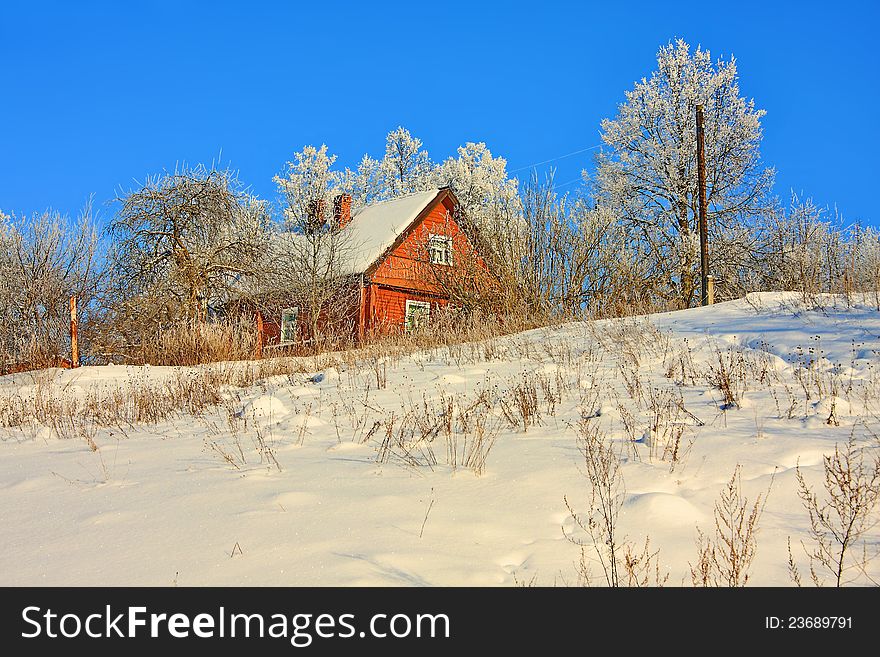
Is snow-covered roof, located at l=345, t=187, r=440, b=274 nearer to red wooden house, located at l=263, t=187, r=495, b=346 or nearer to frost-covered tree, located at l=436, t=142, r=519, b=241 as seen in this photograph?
red wooden house, located at l=263, t=187, r=495, b=346

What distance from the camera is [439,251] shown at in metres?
18.0

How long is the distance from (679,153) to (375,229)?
40.3 feet

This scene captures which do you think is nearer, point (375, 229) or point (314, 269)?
point (314, 269)

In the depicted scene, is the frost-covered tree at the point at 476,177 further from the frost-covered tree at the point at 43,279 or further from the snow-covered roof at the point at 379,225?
the frost-covered tree at the point at 43,279

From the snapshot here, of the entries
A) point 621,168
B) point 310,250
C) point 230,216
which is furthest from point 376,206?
point 621,168

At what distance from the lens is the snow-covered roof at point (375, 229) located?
987 inches

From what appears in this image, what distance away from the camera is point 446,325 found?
14203mm

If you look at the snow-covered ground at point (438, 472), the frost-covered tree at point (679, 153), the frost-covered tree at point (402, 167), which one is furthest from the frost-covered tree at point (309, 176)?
the snow-covered ground at point (438, 472)

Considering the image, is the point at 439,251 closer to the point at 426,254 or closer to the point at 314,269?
the point at 426,254

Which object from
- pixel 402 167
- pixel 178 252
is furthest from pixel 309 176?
pixel 178 252

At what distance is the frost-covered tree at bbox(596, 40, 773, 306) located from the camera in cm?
2417

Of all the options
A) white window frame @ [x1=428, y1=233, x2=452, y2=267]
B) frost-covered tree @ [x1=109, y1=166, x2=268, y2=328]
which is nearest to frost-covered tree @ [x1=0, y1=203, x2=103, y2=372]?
frost-covered tree @ [x1=109, y1=166, x2=268, y2=328]
